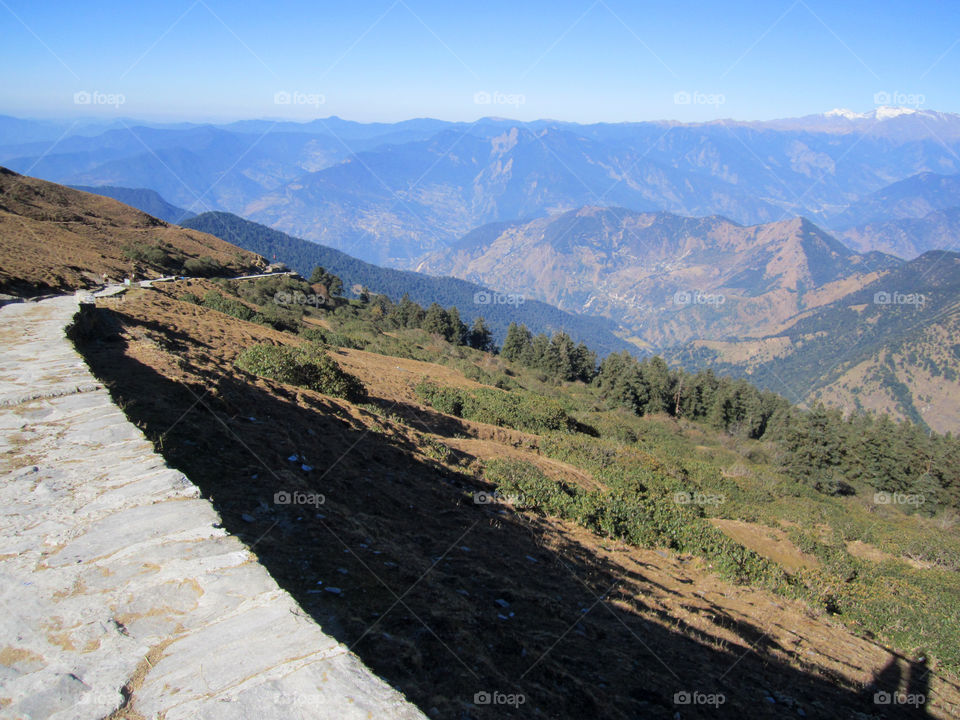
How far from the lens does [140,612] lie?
2654mm

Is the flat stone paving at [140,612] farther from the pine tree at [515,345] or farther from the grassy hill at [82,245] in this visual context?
the pine tree at [515,345]

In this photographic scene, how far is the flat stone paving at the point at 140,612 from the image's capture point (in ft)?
6.93

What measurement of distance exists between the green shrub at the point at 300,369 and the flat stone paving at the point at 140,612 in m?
8.39

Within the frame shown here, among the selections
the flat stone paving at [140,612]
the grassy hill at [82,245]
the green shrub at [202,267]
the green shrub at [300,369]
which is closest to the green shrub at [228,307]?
the grassy hill at [82,245]

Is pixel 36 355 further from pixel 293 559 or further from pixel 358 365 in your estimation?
pixel 358 365

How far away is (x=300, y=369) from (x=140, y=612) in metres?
11.3

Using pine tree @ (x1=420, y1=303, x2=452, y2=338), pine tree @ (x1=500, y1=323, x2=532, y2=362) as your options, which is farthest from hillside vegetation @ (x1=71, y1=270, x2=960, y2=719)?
pine tree @ (x1=500, y1=323, x2=532, y2=362)

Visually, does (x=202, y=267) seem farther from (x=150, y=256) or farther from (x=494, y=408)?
(x=494, y=408)

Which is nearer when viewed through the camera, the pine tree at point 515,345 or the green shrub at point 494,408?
the green shrub at point 494,408

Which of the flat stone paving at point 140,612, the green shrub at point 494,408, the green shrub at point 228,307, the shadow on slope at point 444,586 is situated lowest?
the green shrub at point 494,408

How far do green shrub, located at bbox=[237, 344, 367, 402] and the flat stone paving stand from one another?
8389 millimetres

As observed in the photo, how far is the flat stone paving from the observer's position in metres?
2.11

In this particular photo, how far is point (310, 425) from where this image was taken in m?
9.96

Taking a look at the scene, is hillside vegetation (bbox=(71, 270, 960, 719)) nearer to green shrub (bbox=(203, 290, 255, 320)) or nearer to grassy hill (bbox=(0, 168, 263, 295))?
green shrub (bbox=(203, 290, 255, 320))
